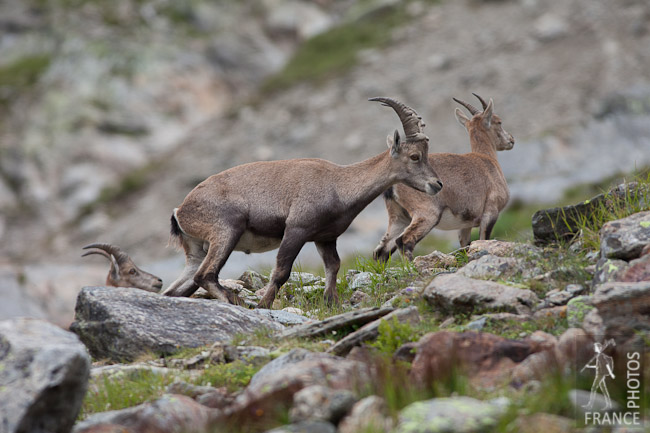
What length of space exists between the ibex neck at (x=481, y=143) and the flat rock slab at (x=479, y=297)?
569 centimetres

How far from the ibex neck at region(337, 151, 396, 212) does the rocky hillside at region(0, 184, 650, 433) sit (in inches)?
42.3

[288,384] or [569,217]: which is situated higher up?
[569,217]

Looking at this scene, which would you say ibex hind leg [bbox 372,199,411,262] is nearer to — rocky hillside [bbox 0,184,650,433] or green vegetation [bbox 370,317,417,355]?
rocky hillside [bbox 0,184,650,433]

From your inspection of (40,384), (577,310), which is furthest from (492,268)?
(40,384)

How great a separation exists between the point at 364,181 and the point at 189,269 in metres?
2.37

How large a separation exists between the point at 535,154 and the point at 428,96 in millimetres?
4897

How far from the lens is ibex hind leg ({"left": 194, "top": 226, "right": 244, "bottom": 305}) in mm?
8828

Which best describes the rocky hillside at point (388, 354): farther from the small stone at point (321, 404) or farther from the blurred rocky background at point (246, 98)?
the blurred rocky background at point (246, 98)

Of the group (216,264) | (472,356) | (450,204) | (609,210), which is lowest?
(472,356)

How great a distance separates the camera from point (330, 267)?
Result: 9.07 metres

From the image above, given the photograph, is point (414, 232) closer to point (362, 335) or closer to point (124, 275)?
point (362, 335)

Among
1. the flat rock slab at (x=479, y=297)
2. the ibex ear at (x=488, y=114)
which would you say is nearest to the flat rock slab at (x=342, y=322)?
the flat rock slab at (x=479, y=297)

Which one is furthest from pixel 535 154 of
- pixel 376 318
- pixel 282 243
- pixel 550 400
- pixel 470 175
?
pixel 550 400

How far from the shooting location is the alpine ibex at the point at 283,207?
8828mm
